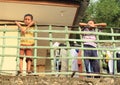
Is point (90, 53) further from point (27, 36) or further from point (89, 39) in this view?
point (27, 36)

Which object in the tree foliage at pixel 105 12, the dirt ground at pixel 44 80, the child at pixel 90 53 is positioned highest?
the tree foliage at pixel 105 12

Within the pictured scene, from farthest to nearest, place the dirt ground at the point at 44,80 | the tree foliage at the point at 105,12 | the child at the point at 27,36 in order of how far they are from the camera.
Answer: the tree foliage at the point at 105,12
the child at the point at 27,36
the dirt ground at the point at 44,80

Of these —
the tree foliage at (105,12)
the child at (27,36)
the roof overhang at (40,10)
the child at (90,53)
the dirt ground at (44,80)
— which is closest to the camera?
the dirt ground at (44,80)

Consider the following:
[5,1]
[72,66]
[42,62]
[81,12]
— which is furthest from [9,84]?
[42,62]

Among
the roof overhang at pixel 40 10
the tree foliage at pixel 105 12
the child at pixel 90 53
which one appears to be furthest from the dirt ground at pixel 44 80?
the tree foliage at pixel 105 12

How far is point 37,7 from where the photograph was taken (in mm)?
11852

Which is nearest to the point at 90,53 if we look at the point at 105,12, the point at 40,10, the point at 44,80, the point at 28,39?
the point at 44,80

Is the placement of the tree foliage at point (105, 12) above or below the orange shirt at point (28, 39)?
above

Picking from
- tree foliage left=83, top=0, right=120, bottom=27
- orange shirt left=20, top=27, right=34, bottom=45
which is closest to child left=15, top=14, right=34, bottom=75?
orange shirt left=20, top=27, right=34, bottom=45

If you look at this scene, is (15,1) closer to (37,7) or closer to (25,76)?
(37,7)

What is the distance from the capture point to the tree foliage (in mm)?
30188

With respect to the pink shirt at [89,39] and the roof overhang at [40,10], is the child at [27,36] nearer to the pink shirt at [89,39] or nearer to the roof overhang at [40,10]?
the pink shirt at [89,39]

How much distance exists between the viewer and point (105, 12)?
102 feet

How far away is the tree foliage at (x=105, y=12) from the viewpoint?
99.0 ft
